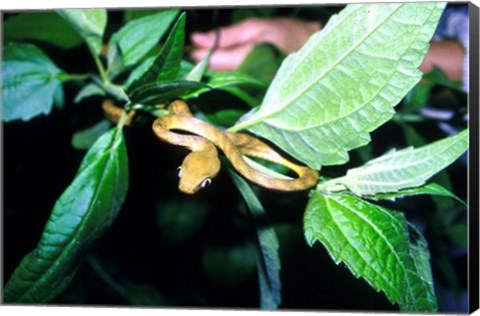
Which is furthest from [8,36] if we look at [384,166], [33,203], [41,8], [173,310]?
[384,166]

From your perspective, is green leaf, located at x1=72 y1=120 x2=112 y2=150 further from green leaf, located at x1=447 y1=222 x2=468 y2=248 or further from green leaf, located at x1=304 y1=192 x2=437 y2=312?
green leaf, located at x1=447 y1=222 x2=468 y2=248

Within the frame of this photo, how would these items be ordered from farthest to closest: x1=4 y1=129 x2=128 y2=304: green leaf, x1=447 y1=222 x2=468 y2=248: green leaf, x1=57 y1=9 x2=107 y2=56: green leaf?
x1=447 y1=222 x2=468 y2=248: green leaf < x1=57 y1=9 x2=107 y2=56: green leaf < x1=4 y1=129 x2=128 y2=304: green leaf

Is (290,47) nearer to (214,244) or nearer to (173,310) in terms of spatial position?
(214,244)

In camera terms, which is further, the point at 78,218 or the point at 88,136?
the point at 88,136

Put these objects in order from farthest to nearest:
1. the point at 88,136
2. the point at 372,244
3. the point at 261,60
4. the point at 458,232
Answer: the point at 458,232, the point at 261,60, the point at 88,136, the point at 372,244

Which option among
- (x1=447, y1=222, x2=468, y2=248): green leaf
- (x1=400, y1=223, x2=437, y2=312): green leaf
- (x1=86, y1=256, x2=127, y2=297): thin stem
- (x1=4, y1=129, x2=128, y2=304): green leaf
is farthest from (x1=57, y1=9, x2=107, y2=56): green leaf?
(x1=447, y1=222, x2=468, y2=248): green leaf

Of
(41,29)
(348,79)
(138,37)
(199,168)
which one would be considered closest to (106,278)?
(41,29)

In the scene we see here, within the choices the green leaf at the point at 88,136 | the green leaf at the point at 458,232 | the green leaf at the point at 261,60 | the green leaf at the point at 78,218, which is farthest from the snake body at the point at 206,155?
the green leaf at the point at 458,232

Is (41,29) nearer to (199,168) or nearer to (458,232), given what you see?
(199,168)

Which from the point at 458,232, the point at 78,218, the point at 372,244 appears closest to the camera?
the point at 372,244
